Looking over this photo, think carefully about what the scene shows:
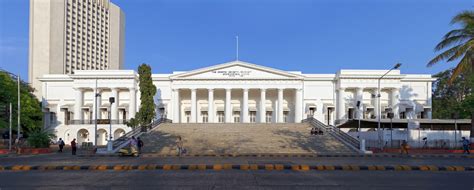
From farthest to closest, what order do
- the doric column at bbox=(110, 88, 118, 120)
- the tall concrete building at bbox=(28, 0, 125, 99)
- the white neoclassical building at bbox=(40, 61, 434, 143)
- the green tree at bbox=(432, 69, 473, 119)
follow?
the tall concrete building at bbox=(28, 0, 125, 99) → the green tree at bbox=(432, 69, 473, 119) → the doric column at bbox=(110, 88, 118, 120) → the white neoclassical building at bbox=(40, 61, 434, 143)

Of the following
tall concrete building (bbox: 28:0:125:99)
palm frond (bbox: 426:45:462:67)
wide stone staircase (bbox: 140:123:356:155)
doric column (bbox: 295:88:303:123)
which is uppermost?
tall concrete building (bbox: 28:0:125:99)

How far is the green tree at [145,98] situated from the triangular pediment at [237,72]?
53.0 ft

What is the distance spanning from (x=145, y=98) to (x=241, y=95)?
24.0 meters

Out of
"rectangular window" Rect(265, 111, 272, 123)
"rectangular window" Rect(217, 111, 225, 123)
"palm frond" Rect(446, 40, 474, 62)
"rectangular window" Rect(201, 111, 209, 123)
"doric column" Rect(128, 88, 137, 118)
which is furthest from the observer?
"rectangular window" Rect(217, 111, 225, 123)

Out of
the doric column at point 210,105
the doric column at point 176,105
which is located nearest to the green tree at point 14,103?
the doric column at point 176,105

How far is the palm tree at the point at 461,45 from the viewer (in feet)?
115

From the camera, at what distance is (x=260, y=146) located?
37562 millimetres

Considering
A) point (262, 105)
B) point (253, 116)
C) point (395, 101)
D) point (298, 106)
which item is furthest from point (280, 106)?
point (395, 101)

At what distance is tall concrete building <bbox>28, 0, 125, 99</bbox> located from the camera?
113625mm

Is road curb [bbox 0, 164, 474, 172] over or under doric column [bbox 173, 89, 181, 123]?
under

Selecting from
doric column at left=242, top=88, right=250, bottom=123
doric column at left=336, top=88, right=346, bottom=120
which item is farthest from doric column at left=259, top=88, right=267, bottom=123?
doric column at left=336, top=88, right=346, bottom=120

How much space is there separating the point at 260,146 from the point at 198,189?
83.8 ft

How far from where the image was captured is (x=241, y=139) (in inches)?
1646

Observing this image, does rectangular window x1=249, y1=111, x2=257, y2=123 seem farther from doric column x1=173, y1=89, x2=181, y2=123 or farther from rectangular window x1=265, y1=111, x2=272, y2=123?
doric column x1=173, y1=89, x2=181, y2=123
